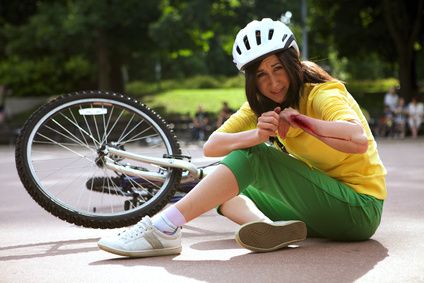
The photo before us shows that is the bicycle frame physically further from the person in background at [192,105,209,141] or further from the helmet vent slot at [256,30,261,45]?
the person in background at [192,105,209,141]

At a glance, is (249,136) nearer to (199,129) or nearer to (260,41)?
(260,41)

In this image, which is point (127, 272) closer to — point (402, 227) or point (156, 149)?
point (156, 149)

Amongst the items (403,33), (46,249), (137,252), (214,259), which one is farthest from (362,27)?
(137,252)

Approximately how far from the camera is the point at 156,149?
5.15 metres

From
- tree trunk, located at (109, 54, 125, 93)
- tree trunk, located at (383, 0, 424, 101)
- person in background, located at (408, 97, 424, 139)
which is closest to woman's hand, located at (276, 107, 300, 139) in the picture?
person in background, located at (408, 97, 424, 139)

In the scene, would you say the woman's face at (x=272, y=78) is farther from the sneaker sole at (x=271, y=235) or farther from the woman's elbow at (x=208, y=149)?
the sneaker sole at (x=271, y=235)

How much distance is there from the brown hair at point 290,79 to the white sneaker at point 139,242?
77 centimetres

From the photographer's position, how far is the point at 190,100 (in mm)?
33156

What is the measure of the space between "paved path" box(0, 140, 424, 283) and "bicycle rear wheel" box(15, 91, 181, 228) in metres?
0.20

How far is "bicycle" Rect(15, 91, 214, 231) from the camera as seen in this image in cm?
475

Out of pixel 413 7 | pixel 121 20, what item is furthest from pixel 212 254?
pixel 413 7

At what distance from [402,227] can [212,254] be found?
1.47 m

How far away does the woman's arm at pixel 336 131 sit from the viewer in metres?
3.58

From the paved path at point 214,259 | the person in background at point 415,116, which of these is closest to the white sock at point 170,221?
the paved path at point 214,259
